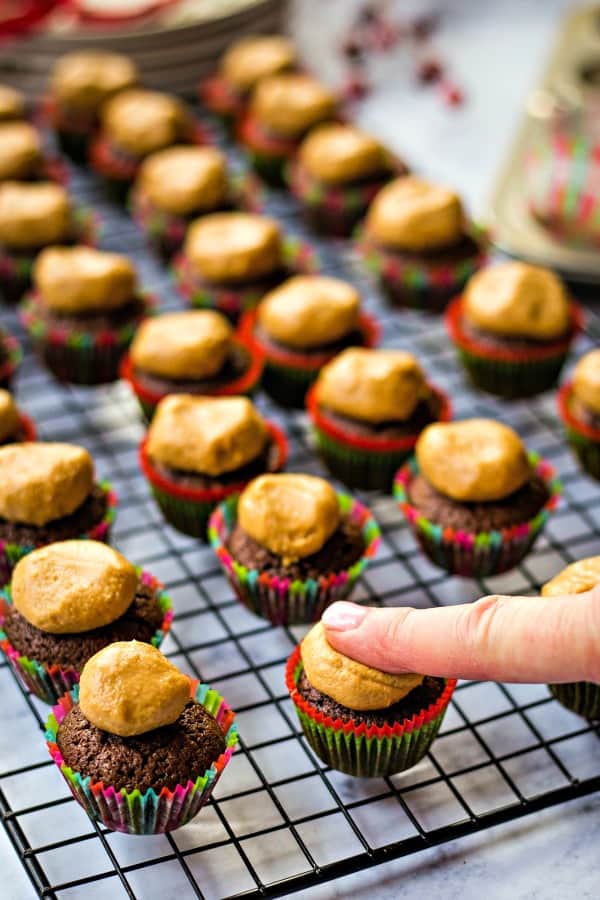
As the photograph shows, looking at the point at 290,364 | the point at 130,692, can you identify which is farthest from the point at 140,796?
the point at 290,364

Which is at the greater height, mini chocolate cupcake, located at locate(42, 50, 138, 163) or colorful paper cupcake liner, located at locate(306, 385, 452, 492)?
mini chocolate cupcake, located at locate(42, 50, 138, 163)

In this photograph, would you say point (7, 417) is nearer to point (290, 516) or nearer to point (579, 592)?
point (290, 516)

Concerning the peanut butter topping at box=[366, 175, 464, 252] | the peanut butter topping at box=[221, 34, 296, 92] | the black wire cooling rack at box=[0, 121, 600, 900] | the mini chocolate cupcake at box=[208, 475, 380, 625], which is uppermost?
the peanut butter topping at box=[221, 34, 296, 92]

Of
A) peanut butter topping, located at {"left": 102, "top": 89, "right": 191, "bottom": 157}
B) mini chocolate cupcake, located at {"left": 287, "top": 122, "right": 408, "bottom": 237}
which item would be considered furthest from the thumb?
peanut butter topping, located at {"left": 102, "top": 89, "right": 191, "bottom": 157}

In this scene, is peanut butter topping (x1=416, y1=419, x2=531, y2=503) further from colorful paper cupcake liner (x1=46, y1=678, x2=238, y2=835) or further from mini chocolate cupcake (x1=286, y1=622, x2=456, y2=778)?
colorful paper cupcake liner (x1=46, y1=678, x2=238, y2=835)

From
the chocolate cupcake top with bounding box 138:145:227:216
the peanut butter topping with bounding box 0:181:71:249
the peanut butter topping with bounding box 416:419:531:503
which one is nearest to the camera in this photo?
the peanut butter topping with bounding box 416:419:531:503

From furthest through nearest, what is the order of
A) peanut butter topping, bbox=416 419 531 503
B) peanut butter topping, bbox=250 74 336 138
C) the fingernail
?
1. peanut butter topping, bbox=250 74 336 138
2. peanut butter topping, bbox=416 419 531 503
3. the fingernail

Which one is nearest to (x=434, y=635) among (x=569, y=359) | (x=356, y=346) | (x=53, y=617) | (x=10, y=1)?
(x=53, y=617)

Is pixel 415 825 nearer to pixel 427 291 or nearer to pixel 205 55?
pixel 427 291

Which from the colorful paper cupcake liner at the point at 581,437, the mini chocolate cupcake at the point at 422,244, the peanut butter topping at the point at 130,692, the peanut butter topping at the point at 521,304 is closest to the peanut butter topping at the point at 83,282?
the mini chocolate cupcake at the point at 422,244
